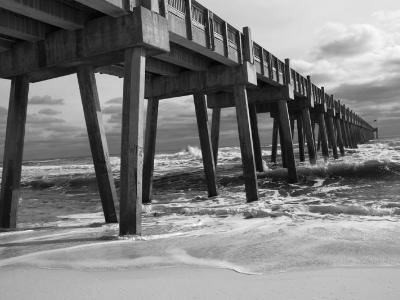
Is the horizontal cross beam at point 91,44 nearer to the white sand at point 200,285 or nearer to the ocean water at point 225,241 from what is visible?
the ocean water at point 225,241

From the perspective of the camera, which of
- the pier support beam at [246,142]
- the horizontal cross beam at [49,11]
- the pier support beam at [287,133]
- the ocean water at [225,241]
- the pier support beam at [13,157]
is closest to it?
the ocean water at [225,241]

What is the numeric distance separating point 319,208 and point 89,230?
531 centimetres

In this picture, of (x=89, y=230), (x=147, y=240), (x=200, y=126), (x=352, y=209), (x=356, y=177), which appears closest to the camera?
(x=147, y=240)

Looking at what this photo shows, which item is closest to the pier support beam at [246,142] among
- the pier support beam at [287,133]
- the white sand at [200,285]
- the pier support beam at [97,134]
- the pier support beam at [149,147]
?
the pier support beam at [149,147]

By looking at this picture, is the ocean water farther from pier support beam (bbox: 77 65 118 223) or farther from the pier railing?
the pier railing

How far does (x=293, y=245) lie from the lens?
5.67 m

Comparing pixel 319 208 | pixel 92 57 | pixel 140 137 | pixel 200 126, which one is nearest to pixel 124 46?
pixel 92 57

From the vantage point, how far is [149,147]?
46.6 ft

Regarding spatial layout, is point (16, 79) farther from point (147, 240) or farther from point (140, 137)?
point (147, 240)

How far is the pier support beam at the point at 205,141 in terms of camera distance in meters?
14.4

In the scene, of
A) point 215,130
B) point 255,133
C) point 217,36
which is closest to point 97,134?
point 217,36

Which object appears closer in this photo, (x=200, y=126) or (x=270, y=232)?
(x=270, y=232)

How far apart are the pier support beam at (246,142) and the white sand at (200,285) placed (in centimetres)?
874

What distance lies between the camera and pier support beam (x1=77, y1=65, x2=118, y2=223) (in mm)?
9031
